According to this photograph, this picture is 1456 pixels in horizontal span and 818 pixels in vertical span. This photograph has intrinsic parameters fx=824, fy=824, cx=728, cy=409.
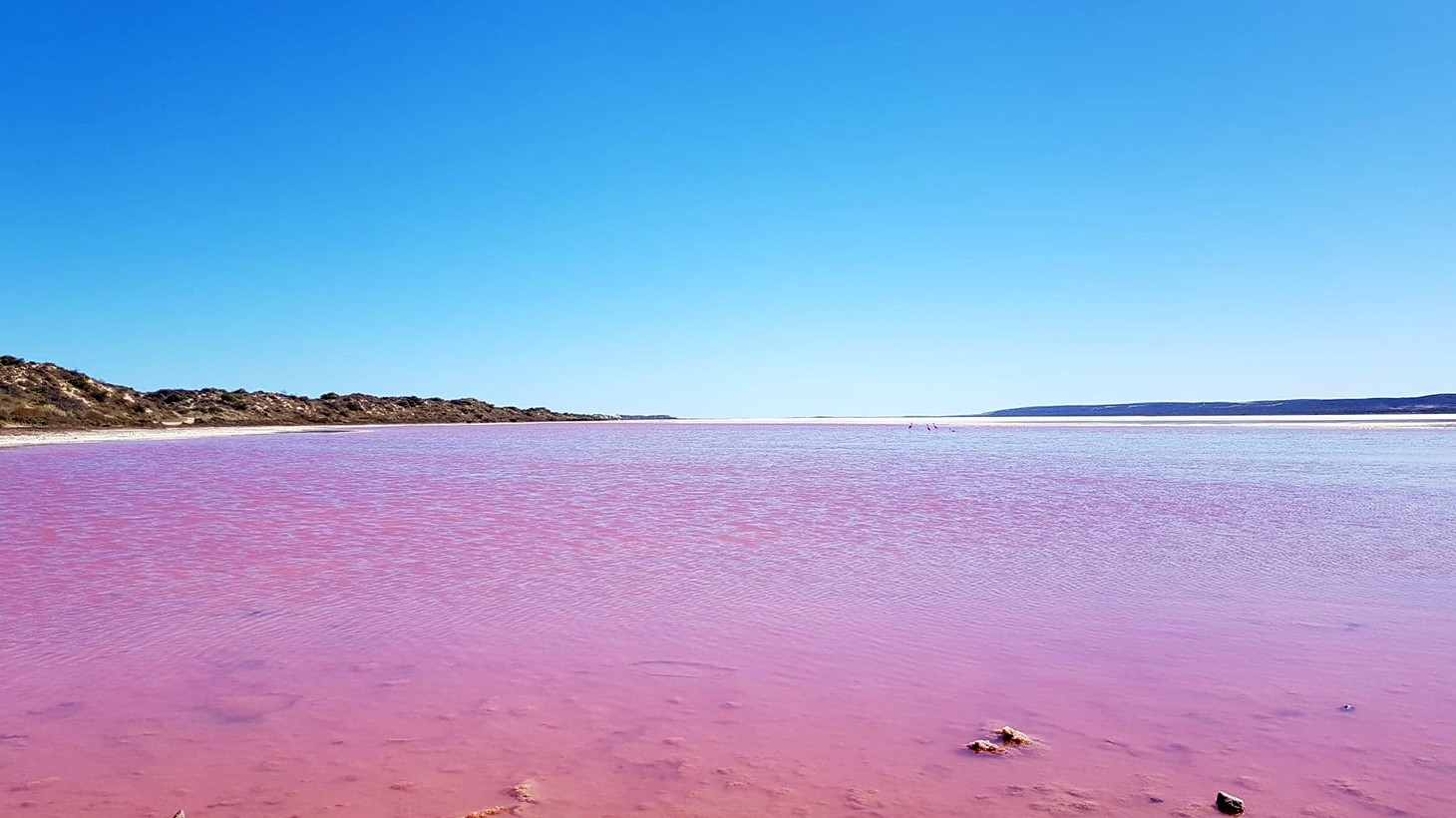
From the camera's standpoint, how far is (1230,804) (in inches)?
117

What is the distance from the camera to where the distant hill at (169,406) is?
122ft

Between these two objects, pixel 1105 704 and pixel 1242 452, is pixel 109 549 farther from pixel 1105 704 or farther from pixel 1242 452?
pixel 1242 452

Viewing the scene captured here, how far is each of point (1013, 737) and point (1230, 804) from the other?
0.83 meters

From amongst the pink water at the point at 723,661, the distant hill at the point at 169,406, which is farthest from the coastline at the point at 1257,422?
the pink water at the point at 723,661

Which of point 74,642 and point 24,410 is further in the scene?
point 24,410

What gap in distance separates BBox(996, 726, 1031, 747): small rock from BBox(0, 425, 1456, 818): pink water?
8 cm

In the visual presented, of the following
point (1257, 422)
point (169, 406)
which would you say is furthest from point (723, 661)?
point (1257, 422)

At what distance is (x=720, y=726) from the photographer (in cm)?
377

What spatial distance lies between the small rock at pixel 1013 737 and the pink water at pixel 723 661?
8cm

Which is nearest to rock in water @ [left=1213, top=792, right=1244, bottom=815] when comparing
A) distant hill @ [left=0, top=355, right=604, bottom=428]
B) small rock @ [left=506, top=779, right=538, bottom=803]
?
small rock @ [left=506, top=779, right=538, bottom=803]

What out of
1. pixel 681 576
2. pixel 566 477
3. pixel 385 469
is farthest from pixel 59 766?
pixel 385 469

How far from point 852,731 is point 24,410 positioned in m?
43.1

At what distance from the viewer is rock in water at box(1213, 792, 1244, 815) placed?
9.69 ft

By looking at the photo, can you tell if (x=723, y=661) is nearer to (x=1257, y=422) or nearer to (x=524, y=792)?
(x=524, y=792)
